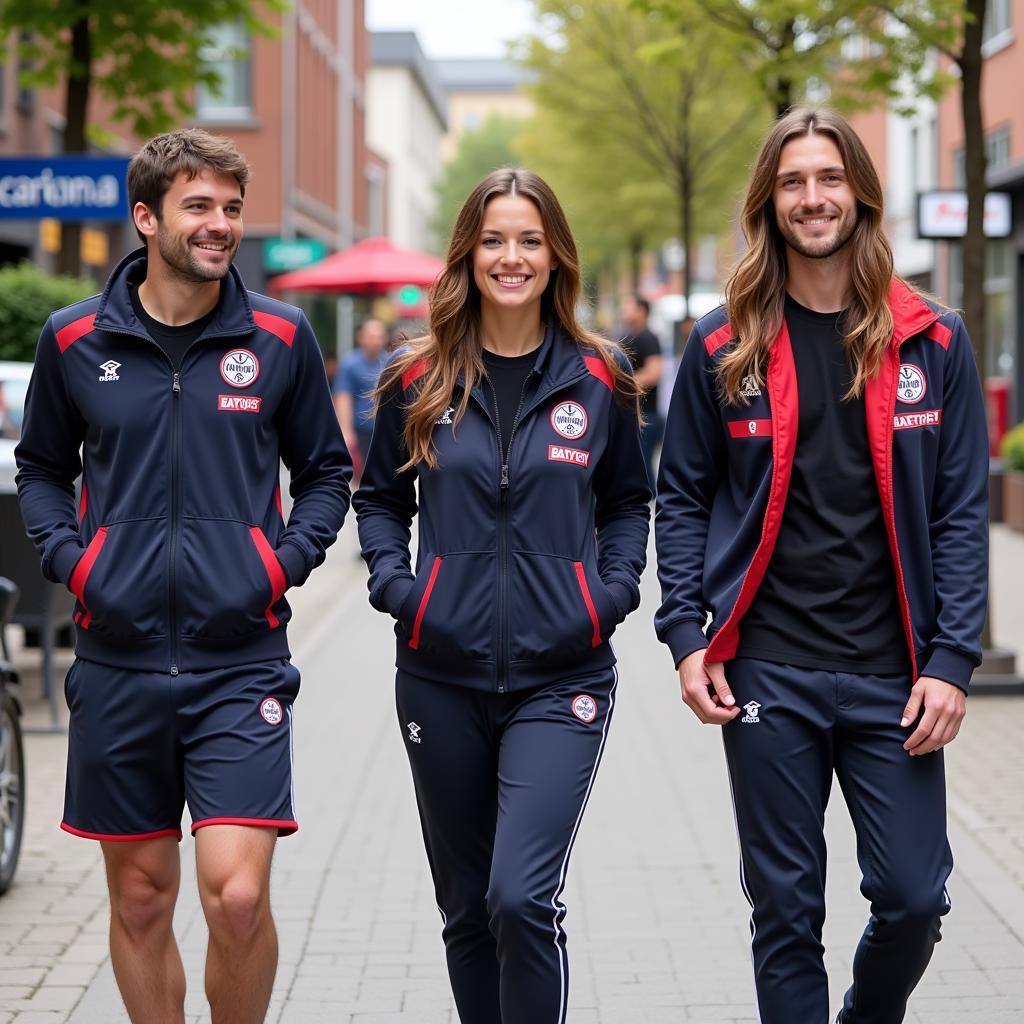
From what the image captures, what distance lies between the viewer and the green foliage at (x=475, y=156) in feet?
293

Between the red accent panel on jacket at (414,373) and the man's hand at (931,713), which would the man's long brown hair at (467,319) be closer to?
the red accent panel on jacket at (414,373)

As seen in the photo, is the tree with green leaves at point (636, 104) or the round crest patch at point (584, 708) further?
the tree with green leaves at point (636, 104)

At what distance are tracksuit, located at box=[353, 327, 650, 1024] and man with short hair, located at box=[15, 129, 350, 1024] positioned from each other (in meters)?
0.30

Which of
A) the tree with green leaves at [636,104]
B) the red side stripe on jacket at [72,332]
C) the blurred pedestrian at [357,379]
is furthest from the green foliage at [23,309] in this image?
the tree with green leaves at [636,104]

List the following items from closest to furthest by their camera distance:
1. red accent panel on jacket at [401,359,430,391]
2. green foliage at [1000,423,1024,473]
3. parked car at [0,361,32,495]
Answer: red accent panel on jacket at [401,359,430,391], parked car at [0,361,32,495], green foliage at [1000,423,1024,473]

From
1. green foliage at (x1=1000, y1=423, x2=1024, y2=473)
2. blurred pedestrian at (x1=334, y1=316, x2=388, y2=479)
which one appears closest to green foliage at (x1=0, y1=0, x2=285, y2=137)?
blurred pedestrian at (x1=334, y1=316, x2=388, y2=479)

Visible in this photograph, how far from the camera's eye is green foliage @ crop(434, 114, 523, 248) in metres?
89.3

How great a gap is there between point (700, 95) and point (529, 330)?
2949 centimetres

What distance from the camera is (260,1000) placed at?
162 inches

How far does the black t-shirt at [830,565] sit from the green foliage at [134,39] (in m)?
11.2

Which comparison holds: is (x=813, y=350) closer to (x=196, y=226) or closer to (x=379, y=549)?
(x=379, y=549)

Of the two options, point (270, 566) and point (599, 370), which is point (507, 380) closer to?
point (599, 370)

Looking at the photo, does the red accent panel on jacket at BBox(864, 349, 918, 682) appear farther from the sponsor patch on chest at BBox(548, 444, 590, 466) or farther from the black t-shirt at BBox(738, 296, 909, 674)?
the sponsor patch on chest at BBox(548, 444, 590, 466)

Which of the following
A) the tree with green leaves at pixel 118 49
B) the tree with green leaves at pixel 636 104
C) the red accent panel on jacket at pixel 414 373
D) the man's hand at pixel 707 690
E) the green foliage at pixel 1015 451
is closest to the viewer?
the man's hand at pixel 707 690
